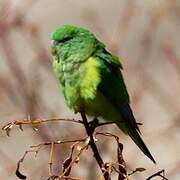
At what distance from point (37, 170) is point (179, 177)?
1.91 m

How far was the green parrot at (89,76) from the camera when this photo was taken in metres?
3.20

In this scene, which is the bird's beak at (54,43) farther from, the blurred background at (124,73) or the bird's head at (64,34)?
the blurred background at (124,73)

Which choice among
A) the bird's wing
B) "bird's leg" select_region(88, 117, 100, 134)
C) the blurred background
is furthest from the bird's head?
the blurred background

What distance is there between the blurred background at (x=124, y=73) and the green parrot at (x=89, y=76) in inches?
30.5

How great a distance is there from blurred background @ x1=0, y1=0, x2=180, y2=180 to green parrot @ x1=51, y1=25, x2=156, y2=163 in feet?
2.54

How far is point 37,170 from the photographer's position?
5055mm

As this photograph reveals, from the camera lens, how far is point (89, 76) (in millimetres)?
3246

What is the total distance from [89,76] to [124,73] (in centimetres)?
378

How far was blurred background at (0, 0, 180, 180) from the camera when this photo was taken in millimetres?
4699

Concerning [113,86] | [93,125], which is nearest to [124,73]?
A: [113,86]

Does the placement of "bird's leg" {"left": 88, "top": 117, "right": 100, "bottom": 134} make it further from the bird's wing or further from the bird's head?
the bird's head

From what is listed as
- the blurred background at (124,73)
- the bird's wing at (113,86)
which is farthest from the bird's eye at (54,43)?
the blurred background at (124,73)

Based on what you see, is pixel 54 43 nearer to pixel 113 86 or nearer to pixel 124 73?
pixel 113 86

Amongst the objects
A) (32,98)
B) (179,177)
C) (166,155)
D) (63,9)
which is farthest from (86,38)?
(63,9)
